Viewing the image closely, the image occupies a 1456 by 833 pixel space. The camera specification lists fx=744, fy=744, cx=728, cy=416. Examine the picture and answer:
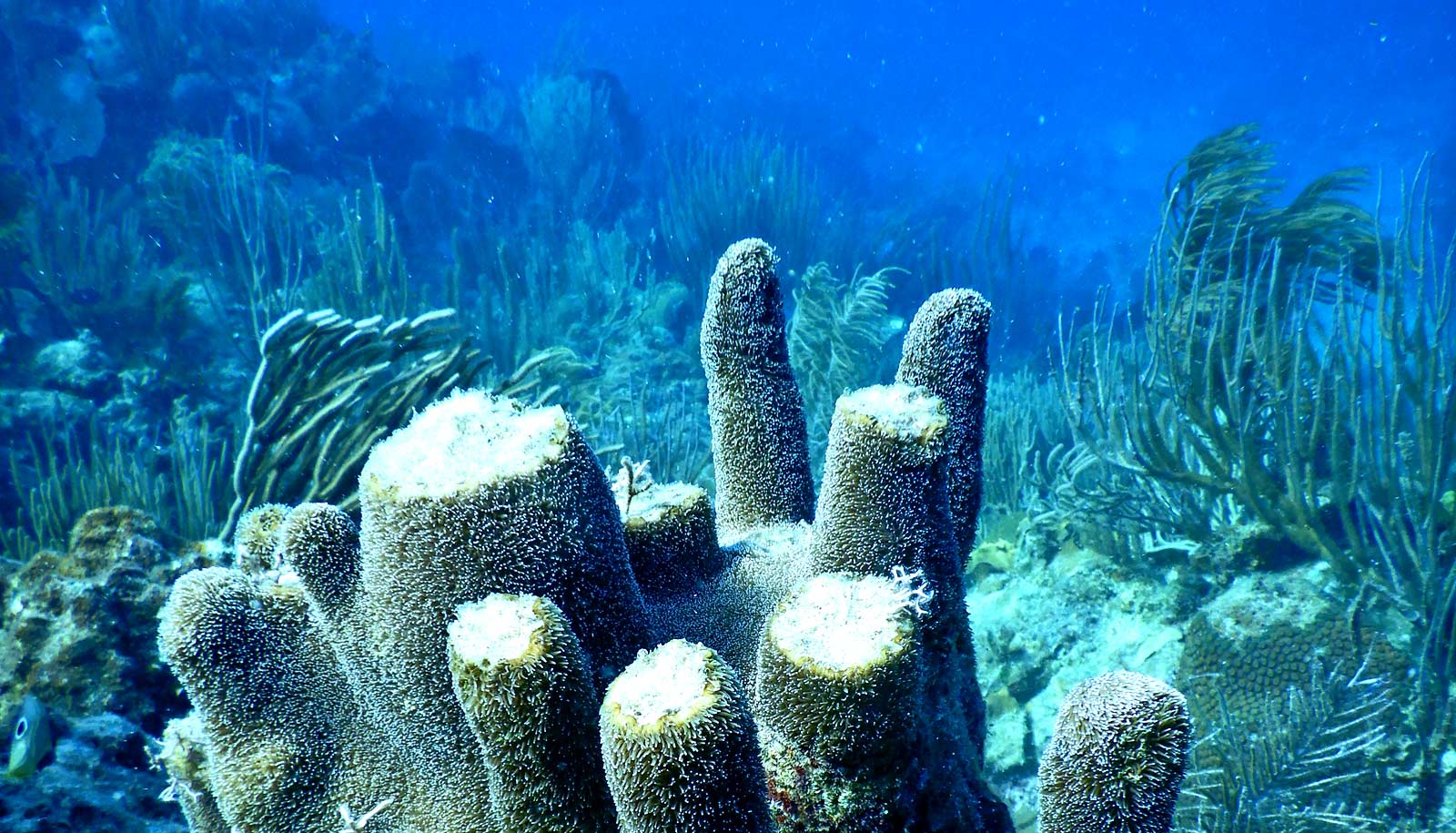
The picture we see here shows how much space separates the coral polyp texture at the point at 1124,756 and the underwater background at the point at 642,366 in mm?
803

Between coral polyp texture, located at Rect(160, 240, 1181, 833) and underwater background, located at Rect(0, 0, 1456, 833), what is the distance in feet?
1.69

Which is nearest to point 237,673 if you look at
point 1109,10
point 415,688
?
point 415,688

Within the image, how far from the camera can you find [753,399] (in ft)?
6.23

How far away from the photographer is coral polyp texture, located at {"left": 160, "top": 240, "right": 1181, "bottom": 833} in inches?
39.0

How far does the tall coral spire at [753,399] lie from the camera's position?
73.4 inches

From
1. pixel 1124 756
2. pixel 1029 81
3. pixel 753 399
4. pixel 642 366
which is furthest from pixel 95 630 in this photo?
pixel 1029 81

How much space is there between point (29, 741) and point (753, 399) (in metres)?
2.54

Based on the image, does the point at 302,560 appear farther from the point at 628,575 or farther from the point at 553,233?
the point at 553,233

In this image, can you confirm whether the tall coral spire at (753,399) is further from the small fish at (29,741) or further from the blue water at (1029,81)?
the blue water at (1029,81)

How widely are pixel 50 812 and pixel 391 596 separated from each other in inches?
83.2

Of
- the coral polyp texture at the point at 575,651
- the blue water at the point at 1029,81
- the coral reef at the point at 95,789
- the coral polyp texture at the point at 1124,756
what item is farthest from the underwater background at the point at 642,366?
the blue water at the point at 1029,81

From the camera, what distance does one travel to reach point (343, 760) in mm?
1445

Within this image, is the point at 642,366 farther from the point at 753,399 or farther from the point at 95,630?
the point at 753,399

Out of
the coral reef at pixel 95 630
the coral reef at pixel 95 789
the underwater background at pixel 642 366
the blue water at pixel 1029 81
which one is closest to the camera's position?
the coral reef at pixel 95 789
